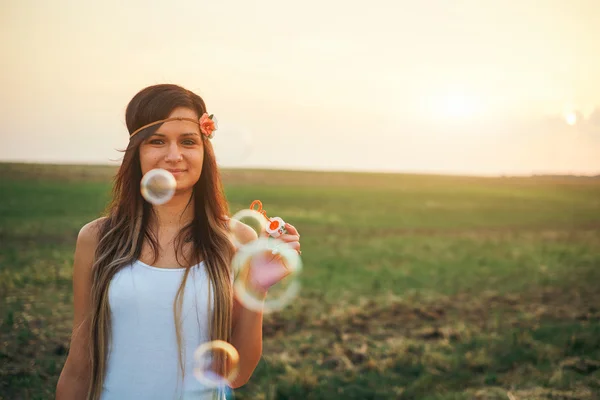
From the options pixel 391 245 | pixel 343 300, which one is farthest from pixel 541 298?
pixel 391 245

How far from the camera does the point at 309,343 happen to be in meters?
7.25

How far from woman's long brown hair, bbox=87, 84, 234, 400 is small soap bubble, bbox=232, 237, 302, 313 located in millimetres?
99

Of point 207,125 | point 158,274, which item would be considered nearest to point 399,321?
point 207,125

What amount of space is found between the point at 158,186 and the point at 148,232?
0.25 m

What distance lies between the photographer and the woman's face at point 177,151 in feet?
7.91

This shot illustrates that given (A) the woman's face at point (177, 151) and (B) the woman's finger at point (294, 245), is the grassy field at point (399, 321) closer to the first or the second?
(A) the woman's face at point (177, 151)

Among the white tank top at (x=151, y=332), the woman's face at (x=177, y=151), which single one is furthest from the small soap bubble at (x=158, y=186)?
the white tank top at (x=151, y=332)

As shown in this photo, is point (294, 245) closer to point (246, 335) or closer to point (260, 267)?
point (260, 267)

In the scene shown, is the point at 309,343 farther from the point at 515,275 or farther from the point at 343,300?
the point at 515,275

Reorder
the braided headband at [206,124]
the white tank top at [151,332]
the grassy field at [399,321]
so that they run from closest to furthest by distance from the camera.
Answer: the white tank top at [151,332] < the braided headband at [206,124] < the grassy field at [399,321]

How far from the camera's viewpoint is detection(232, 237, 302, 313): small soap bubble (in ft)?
7.94

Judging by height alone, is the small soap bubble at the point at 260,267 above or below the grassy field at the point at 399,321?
above

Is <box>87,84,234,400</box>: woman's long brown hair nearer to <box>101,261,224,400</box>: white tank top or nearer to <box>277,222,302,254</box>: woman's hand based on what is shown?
<box>101,261,224,400</box>: white tank top

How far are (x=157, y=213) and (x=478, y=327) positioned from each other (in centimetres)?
700
